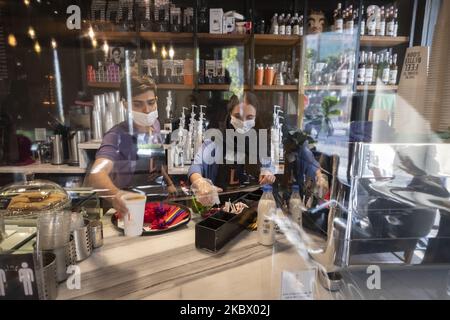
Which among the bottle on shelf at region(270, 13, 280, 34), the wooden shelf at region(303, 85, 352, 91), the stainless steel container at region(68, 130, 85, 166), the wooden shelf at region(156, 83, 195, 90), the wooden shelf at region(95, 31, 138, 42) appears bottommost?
the stainless steel container at region(68, 130, 85, 166)

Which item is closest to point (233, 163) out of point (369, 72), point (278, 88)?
point (278, 88)

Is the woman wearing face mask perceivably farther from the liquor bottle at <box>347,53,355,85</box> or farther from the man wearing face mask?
the liquor bottle at <box>347,53,355,85</box>

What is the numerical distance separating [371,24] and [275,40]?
0.70 metres

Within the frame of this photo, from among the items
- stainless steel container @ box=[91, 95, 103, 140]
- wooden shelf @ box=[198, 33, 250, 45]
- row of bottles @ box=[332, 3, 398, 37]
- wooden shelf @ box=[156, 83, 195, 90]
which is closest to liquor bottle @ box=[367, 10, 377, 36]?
row of bottles @ box=[332, 3, 398, 37]

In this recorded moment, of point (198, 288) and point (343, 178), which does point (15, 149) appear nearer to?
point (198, 288)

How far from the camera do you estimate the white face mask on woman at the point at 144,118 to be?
5.11ft

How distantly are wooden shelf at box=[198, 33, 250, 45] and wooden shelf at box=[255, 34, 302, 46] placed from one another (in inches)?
3.5

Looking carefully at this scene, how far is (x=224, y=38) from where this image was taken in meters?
1.99

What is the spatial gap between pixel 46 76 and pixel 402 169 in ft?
6.39

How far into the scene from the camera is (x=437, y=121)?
1.06 metres

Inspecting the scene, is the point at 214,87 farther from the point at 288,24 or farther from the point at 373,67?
the point at 373,67

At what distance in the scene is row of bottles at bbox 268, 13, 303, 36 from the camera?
80.0 inches

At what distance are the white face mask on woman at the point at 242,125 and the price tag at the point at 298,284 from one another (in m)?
0.91

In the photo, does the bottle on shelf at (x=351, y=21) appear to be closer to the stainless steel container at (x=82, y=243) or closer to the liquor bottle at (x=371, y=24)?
the liquor bottle at (x=371, y=24)
